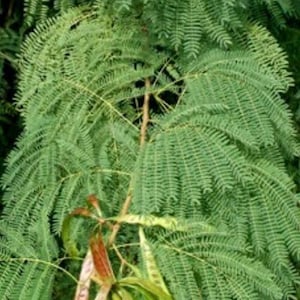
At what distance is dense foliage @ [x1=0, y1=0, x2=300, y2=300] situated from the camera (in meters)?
2.16

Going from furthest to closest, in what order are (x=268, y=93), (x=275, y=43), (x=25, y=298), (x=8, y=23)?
(x=8, y=23) → (x=275, y=43) → (x=268, y=93) → (x=25, y=298)

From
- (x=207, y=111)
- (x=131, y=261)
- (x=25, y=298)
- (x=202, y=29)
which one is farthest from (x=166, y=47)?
(x=25, y=298)

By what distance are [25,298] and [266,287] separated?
63 centimetres

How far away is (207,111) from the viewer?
2.28 m

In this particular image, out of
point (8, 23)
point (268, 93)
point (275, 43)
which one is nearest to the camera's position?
point (268, 93)

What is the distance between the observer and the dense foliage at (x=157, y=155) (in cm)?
216

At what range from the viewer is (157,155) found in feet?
7.16

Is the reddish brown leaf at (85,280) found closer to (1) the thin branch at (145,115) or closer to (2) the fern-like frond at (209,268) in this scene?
(2) the fern-like frond at (209,268)

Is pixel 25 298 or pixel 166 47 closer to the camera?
pixel 25 298

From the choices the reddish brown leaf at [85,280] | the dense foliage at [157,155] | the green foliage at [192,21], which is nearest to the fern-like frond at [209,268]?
the dense foliage at [157,155]

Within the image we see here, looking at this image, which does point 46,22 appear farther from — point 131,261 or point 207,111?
point 131,261

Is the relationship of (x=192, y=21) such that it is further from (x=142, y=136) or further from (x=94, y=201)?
(x=94, y=201)

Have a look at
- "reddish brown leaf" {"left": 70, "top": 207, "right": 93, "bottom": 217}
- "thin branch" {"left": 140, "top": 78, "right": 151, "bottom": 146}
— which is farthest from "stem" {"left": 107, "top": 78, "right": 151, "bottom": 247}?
"reddish brown leaf" {"left": 70, "top": 207, "right": 93, "bottom": 217}

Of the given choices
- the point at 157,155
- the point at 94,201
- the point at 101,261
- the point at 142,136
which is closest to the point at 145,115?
the point at 142,136
